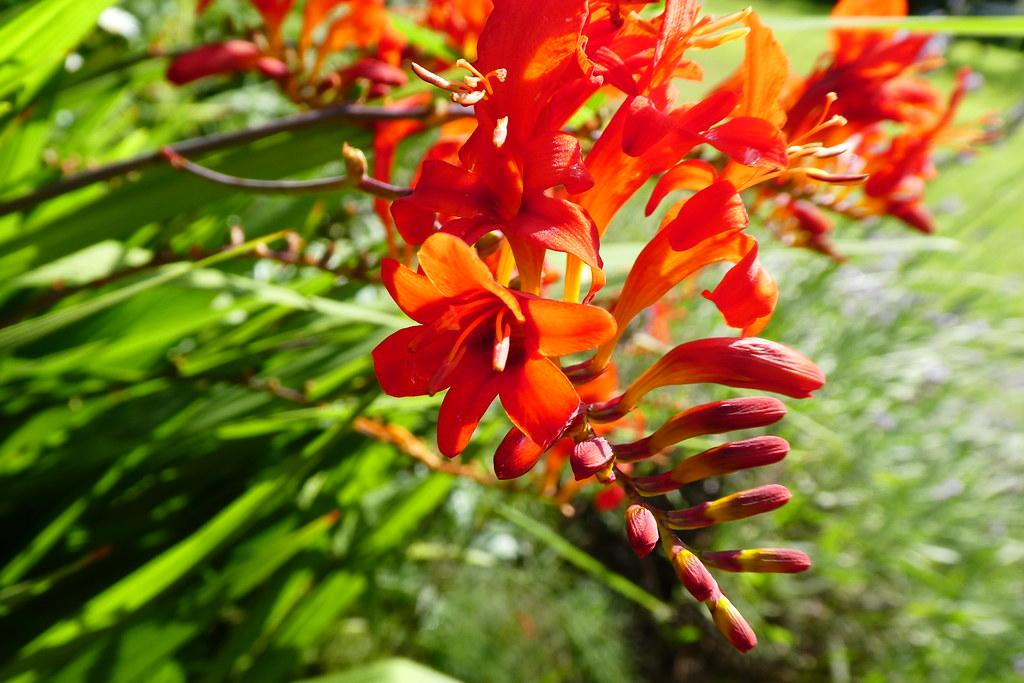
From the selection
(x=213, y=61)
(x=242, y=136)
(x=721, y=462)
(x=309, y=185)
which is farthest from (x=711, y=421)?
(x=213, y=61)

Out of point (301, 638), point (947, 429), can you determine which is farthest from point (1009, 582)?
point (301, 638)

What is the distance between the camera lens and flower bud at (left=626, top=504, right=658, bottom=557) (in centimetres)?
42

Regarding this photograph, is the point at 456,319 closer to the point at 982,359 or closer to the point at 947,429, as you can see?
the point at 947,429

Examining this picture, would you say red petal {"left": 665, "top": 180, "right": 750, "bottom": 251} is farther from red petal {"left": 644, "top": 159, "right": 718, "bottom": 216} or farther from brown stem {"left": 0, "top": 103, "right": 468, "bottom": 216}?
brown stem {"left": 0, "top": 103, "right": 468, "bottom": 216}

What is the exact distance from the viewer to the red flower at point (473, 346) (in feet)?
1.38

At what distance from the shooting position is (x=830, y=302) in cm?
230

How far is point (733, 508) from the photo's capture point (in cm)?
47

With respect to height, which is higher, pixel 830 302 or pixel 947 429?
pixel 830 302

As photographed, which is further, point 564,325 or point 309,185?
point 309,185

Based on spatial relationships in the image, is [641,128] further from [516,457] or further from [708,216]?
[516,457]

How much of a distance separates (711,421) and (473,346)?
0.50ft

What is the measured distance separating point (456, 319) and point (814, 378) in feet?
0.68

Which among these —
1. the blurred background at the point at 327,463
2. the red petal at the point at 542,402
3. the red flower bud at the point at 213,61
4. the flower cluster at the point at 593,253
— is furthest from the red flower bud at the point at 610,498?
the red flower bud at the point at 213,61

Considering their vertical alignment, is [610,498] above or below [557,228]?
below
